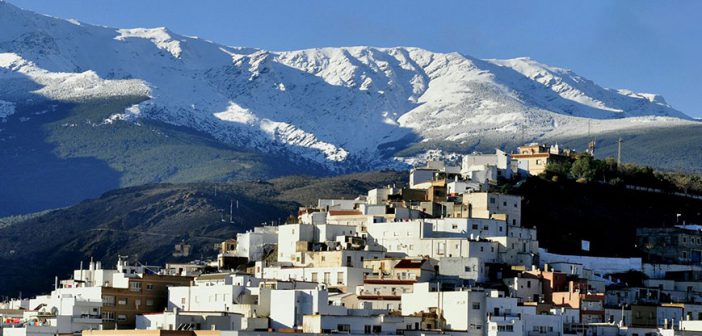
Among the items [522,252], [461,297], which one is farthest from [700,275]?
[461,297]

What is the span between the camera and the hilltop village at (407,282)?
95.9m

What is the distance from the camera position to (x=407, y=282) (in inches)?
4242

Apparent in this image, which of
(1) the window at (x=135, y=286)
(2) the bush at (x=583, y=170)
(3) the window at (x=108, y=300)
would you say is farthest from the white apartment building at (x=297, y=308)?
(2) the bush at (x=583, y=170)

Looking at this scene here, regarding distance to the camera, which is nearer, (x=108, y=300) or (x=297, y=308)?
(x=297, y=308)

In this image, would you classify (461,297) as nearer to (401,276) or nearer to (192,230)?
(401,276)

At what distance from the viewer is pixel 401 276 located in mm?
111500

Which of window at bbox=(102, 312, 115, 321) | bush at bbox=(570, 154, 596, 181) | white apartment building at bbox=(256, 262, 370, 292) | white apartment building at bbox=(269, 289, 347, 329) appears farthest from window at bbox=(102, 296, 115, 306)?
bush at bbox=(570, 154, 596, 181)

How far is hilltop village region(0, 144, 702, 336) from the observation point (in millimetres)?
95938

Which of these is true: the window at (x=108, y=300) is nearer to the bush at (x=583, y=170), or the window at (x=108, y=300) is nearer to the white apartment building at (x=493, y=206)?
the white apartment building at (x=493, y=206)

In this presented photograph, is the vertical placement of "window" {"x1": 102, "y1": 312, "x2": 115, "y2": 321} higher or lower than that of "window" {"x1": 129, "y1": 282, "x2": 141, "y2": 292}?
lower

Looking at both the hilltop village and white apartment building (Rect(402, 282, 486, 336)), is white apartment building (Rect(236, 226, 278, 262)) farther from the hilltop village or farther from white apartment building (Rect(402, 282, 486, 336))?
white apartment building (Rect(402, 282, 486, 336))

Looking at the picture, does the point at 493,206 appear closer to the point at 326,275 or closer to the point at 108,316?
the point at 326,275

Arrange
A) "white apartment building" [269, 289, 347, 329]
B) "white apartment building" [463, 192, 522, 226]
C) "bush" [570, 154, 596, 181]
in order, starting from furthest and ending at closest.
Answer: "bush" [570, 154, 596, 181] → "white apartment building" [463, 192, 522, 226] → "white apartment building" [269, 289, 347, 329]

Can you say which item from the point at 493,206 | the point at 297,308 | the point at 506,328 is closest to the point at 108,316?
the point at 297,308
